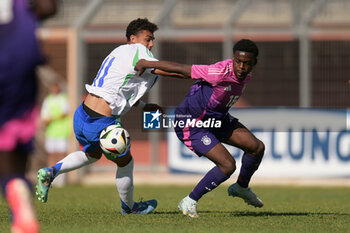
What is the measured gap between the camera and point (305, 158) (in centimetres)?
1552

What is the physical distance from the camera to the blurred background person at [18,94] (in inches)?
176

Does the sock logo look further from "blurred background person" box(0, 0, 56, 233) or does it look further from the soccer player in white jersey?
"blurred background person" box(0, 0, 56, 233)

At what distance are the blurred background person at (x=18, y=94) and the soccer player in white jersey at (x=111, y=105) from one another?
3386 millimetres

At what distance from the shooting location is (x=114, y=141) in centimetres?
779

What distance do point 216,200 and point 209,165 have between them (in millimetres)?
4499

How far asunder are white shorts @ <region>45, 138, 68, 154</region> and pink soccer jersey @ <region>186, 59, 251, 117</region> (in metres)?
8.18

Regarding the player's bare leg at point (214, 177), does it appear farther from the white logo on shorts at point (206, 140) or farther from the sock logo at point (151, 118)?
the sock logo at point (151, 118)

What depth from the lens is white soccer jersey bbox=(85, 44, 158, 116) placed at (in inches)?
318

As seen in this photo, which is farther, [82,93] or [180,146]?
[82,93]

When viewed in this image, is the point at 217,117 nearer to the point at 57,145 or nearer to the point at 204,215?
the point at 204,215

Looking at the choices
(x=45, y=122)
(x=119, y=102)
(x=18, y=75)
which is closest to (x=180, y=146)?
(x=45, y=122)

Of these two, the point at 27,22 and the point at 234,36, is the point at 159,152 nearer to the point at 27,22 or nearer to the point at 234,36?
the point at 234,36

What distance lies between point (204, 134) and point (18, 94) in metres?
4.01

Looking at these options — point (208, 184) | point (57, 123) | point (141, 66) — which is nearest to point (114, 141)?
point (141, 66)
